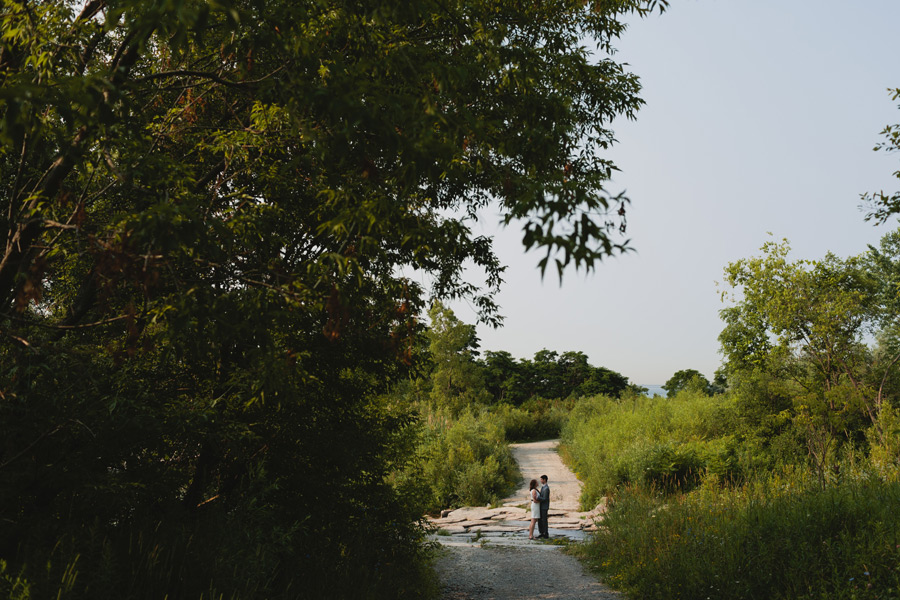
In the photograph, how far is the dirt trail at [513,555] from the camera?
8297 millimetres

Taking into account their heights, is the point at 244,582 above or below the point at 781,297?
below

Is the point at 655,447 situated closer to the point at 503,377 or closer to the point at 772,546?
the point at 772,546

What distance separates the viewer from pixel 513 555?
36.1 ft

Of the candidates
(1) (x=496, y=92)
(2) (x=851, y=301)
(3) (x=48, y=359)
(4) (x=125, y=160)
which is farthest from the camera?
(2) (x=851, y=301)

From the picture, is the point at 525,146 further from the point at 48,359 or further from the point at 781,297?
the point at 781,297

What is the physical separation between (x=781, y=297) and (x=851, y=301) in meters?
1.67

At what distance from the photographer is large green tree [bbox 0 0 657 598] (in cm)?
329

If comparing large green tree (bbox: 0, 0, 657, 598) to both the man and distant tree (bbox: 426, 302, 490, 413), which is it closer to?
the man


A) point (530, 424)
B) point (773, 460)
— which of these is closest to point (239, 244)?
point (773, 460)

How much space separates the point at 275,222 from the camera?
5844 mm

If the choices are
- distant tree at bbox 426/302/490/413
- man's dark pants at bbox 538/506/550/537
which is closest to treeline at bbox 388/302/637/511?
distant tree at bbox 426/302/490/413

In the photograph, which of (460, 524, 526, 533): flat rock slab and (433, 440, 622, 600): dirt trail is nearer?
(433, 440, 622, 600): dirt trail

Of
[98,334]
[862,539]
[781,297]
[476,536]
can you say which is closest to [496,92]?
[98,334]

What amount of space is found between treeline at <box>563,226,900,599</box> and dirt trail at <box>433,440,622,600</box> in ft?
2.04
